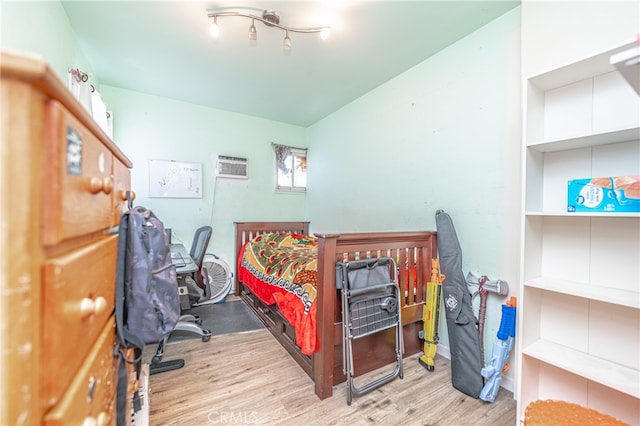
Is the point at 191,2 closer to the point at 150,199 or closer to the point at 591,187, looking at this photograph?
the point at 150,199

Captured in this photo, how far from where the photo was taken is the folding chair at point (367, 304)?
165cm

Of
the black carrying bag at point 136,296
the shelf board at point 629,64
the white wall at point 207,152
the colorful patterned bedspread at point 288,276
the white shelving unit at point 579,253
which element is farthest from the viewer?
the white wall at point 207,152

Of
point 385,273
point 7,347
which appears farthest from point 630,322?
point 7,347

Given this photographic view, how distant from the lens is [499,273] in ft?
6.03

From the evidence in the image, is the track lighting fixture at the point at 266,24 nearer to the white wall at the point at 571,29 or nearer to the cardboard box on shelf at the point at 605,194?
the white wall at the point at 571,29

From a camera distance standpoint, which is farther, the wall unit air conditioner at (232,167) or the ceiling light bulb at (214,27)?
the wall unit air conditioner at (232,167)

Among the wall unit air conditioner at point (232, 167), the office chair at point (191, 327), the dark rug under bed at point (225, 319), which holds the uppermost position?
the wall unit air conditioner at point (232, 167)

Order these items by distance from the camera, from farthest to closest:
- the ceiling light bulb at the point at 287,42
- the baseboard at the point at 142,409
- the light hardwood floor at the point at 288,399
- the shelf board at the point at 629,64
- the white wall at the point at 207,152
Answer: the white wall at the point at 207,152 < the ceiling light bulb at the point at 287,42 < the light hardwood floor at the point at 288,399 < the baseboard at the point at 142,409 < the shelf board at the point at 629,64

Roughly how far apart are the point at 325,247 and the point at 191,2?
1.88 m

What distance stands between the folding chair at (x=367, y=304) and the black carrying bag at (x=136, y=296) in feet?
3.31

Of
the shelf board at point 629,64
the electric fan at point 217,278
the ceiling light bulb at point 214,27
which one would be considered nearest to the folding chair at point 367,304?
the shelf board at point 629,64

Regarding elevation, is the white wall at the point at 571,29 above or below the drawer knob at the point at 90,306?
above

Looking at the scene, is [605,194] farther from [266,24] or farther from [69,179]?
[266,24]

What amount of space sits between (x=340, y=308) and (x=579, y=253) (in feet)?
4.47
